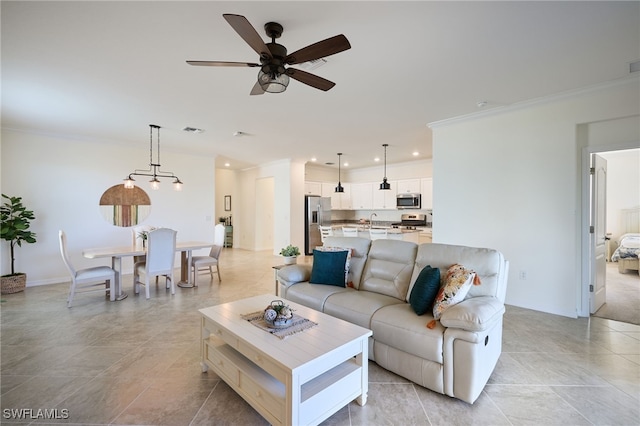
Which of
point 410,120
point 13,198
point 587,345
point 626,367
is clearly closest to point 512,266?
point 587,345

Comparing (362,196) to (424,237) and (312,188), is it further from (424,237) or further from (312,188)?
(424,237)

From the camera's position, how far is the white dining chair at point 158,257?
421 centimetres

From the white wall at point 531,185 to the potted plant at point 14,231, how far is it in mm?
6669

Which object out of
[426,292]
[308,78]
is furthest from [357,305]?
[308,78]

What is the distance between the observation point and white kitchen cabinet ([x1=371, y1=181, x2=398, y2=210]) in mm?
8074

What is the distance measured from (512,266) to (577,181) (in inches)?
50.3

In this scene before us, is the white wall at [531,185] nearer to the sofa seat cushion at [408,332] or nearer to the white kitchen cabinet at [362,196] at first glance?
the sofa seat cushion at [408,332]

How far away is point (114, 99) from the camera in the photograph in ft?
11.5

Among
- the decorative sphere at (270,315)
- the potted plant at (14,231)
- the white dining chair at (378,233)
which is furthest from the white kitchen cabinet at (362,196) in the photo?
the potted plant at (14,231)

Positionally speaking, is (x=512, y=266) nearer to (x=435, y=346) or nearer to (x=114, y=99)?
(x=435, y=346)

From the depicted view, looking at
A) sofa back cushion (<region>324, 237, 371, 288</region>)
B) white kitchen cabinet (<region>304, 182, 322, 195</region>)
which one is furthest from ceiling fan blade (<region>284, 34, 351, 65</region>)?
white kitchen cabinet (<region>304, 182, 322, 195</region>)

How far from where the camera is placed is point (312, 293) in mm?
2951

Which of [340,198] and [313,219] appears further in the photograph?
[340,198]

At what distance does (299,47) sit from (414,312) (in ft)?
7.87
